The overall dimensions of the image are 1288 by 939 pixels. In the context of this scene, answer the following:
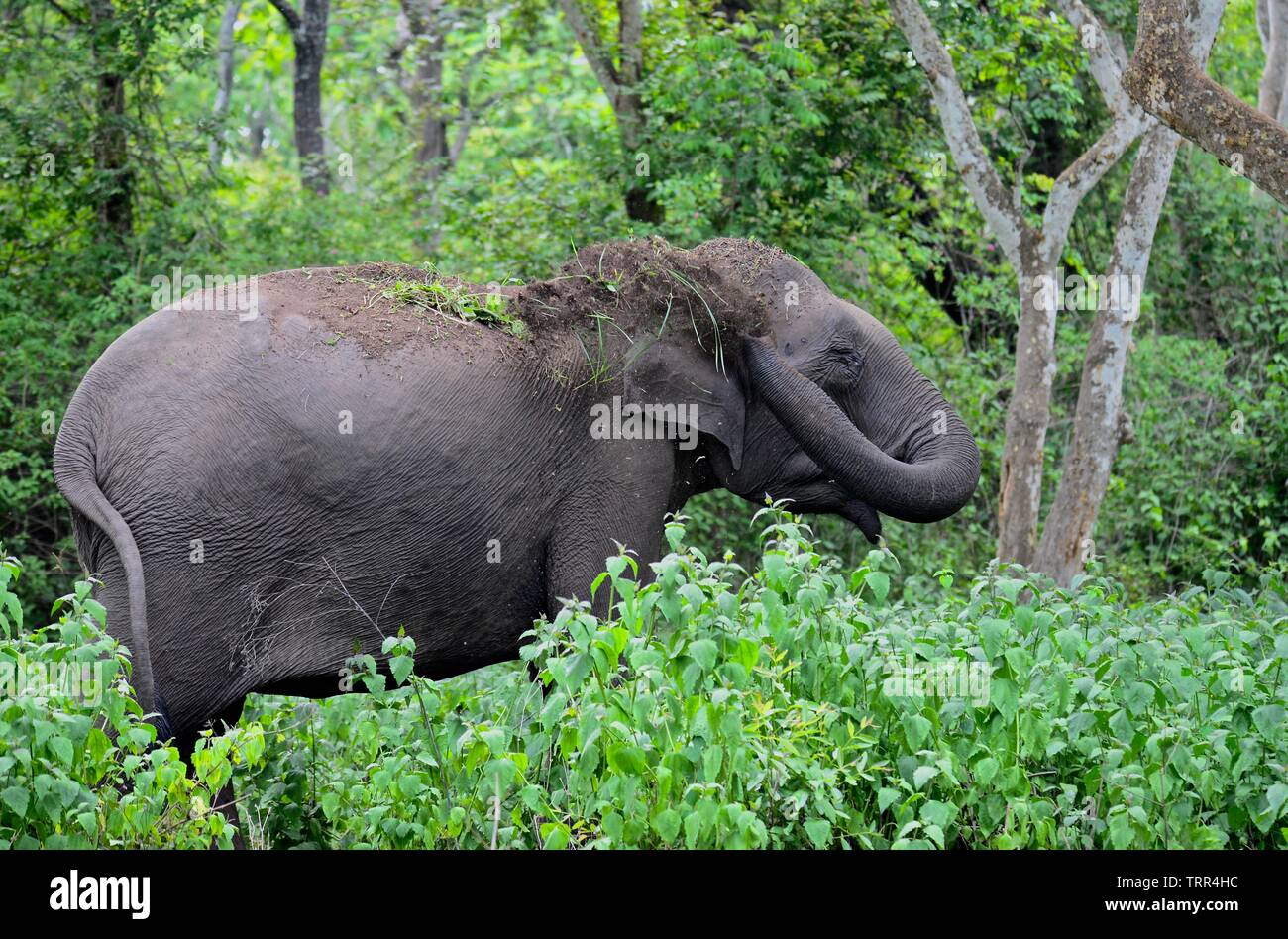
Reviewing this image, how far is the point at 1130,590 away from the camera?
466 inches

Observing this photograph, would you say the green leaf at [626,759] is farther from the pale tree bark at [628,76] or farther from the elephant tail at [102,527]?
the pale tree bark at [628,76]

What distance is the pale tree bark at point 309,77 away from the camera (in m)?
15.1

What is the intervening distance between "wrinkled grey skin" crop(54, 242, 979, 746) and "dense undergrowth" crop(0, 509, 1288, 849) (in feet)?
1.33

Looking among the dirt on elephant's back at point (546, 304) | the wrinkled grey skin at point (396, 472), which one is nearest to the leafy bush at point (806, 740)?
the wrinkled grey skin at point (396, 472)

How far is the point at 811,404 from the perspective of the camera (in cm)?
631

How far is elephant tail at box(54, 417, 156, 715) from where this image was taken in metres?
5.16

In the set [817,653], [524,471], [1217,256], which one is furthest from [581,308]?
[1217,256]

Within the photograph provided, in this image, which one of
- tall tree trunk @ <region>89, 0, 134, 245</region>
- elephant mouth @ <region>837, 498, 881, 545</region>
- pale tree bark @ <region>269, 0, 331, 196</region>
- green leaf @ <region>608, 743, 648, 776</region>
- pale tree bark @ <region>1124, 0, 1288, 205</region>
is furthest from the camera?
pale tree bark @ <region>269, 0, 331, 196</region>

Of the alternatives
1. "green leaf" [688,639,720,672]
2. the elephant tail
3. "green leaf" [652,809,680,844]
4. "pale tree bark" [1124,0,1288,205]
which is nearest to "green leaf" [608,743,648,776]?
"green leaf" [652,809,680,844]

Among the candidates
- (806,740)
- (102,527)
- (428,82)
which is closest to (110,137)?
(428,82)

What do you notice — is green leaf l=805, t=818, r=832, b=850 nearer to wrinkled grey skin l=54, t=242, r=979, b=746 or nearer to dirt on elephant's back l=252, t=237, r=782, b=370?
wrinkled grey skin l=54, t=242, r=979, b=746

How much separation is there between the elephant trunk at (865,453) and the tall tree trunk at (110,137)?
6.94 metres
